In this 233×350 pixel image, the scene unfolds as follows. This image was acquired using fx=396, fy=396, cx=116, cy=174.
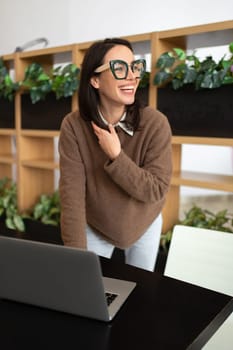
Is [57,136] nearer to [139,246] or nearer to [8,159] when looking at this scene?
[8,159]

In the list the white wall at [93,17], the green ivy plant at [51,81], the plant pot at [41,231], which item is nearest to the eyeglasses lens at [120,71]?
the green ivy plant at [51,81]

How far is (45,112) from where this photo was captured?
2.98 metres

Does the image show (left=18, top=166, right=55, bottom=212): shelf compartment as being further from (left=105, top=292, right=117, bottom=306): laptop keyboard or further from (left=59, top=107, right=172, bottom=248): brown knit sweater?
(left=105, top=292, right=117, bottom=306): laptop keyboard

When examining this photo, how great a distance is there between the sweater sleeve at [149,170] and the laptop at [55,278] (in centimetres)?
58

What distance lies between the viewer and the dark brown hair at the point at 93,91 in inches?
61.1

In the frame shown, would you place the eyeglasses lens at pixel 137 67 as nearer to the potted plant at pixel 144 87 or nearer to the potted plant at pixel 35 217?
the potted plant at pixel 144 87

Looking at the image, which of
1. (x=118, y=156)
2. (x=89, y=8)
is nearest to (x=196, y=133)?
(x=118, y=156)

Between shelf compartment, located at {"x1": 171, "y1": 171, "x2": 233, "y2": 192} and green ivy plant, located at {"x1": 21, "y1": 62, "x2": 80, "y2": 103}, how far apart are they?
3.04 feet

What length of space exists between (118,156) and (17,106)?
1.94 m

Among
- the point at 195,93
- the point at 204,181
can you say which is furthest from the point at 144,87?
the point at 204,181

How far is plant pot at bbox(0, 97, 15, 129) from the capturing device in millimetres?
3238

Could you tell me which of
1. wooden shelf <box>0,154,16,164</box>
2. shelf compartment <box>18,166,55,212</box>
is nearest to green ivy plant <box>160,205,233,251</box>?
shelf compartment <box>18,166,55,212</box>

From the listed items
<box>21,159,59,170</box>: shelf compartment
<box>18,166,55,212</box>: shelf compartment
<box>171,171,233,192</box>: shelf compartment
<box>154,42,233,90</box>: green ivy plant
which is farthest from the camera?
<box>18,166,55,212</box>: shelf compartment

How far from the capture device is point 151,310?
3.01 ft
